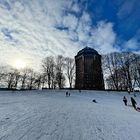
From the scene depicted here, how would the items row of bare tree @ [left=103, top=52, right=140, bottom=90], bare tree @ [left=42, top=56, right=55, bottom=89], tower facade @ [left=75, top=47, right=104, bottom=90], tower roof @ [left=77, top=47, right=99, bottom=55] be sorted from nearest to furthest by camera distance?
row of bare tree @ [left=103, top=52, right=140, bottom=90] < bare tree @ [left=42, top=56, right=55, bottom=89] < tower facade @ [left=75, top=47, right=104, bottom=90] < tower roof @ [left=77, top=47, right=99, bottom=55]

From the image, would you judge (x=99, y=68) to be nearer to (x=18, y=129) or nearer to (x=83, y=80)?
(x=83, y=80)

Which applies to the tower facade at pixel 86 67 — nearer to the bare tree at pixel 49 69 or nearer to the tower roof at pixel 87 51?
the tower roof at pixel 87 51

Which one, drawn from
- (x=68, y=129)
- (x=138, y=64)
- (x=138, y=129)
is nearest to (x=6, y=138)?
(x=68, y=129)

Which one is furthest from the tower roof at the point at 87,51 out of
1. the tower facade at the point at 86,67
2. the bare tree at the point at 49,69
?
the bare tree at the point at 49,69

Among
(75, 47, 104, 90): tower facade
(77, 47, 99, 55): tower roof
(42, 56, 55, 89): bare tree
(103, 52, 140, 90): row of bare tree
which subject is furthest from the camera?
(77, 47, 99, 55): tower roof

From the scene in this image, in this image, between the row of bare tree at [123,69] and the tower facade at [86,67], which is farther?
the tower facade at [86,67]

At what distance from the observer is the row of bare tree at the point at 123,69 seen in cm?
4594

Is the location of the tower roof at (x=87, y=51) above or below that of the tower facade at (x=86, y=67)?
above

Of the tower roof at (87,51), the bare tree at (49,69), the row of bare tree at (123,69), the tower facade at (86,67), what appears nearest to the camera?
the row of bare tree at (123,69)

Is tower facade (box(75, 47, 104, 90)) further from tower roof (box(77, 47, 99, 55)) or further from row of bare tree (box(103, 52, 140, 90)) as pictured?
row of bare tree (box(103, 52, 140, 90))

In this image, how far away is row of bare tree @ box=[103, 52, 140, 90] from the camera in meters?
45.9

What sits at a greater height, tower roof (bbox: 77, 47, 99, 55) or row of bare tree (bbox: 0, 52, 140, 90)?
tower roof (bbox: 77, 47, 99, 55)

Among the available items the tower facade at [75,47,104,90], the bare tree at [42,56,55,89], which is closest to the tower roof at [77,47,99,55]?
the tower facade at [75,47,104,90]

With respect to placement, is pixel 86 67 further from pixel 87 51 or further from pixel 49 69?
pixel 49 69
